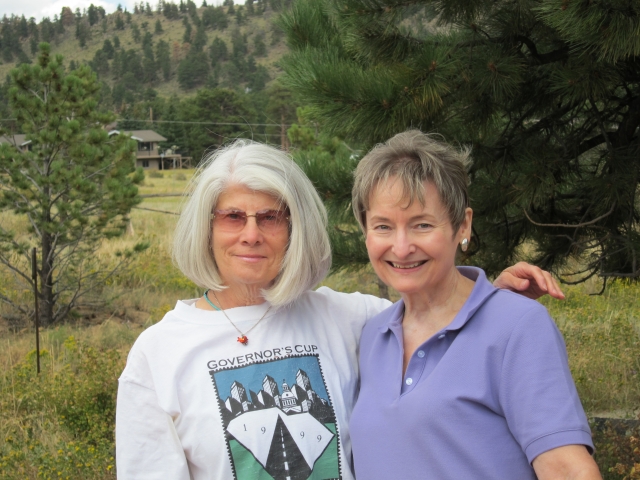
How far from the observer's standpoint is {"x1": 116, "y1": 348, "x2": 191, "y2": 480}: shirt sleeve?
1.79m

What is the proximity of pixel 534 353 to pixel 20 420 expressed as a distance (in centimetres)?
402

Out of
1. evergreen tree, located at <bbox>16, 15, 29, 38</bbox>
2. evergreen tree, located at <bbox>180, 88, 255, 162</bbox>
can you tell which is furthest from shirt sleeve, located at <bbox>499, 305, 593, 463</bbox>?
evergreen tree, located at <bbox>16, 15, 29, 38</bbox>

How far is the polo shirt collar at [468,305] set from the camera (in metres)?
1.74

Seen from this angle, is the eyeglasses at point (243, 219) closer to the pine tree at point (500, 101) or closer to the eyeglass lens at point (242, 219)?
the eyeglass lens at point (242, 219)

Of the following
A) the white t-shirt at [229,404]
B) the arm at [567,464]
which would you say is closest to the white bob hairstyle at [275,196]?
the white t-shirt at [229,404]

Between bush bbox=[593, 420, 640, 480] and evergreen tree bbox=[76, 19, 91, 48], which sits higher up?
evergreen tree bbox=[76, 19, 91, 48]

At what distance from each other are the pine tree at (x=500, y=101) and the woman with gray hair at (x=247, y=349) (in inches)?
47.3

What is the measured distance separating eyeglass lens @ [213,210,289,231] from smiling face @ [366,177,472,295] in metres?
0.29

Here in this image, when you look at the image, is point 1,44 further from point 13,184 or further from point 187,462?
point 187,462

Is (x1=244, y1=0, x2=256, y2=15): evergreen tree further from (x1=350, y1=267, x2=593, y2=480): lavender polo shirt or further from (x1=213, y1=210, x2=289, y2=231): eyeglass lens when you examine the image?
(x1=350, y1=267, x2=593, y2=480): lavender polo shirt

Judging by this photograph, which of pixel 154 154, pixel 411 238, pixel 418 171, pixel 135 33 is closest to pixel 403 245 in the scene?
pixel 411 238

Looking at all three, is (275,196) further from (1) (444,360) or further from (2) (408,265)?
(1) (444,360)

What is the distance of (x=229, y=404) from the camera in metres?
1.85

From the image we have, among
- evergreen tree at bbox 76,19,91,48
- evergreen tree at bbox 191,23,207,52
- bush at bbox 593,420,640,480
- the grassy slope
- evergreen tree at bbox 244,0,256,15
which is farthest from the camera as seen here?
evergreen tree at bbox 244,0,256,15
